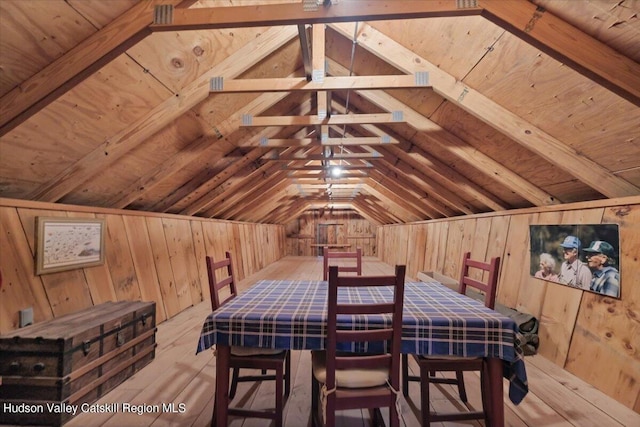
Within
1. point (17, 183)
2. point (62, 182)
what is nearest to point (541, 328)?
point (62, 182)

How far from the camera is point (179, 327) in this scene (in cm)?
353

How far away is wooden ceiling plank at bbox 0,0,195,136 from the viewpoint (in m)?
1.62

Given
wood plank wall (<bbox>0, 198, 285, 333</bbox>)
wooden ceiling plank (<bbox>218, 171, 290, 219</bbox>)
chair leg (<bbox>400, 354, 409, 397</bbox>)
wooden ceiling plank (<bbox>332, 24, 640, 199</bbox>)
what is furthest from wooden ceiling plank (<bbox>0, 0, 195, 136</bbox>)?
wooden ceiling plank (<bbox>218, 171, 290, 219</bbox>)

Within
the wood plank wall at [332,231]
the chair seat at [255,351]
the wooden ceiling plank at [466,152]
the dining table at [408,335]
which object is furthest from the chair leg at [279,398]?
the wood plank wall at [332,231]

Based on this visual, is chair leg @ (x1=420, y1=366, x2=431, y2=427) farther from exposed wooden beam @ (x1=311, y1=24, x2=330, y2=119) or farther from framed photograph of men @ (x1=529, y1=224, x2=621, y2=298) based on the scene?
exposed wooden beam @ (x1=311, y1=24, x2=330, y2=119)

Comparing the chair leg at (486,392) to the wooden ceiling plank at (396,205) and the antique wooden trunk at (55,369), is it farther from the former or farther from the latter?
the wooden ceiling plank at (396,205)

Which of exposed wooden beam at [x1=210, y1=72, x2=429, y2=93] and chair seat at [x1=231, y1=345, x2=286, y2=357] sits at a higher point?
exposed wooden beam at [x1=210, y1=72, x2=429, y2=93]

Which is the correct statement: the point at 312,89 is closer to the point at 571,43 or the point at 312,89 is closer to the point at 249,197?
the point at 571,43

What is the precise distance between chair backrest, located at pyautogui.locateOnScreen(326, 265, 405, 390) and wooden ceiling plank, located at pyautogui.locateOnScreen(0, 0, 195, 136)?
1725mm

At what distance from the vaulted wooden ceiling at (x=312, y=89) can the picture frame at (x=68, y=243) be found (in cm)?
26

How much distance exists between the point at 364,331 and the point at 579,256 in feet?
7.47

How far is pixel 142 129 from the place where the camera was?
7.70ft

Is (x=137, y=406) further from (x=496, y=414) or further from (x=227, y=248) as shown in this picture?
(x=227, y=248)

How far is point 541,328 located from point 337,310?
2.67 m
